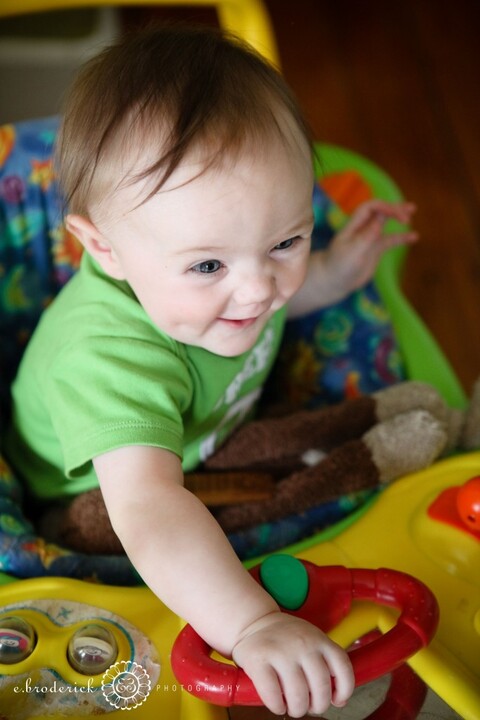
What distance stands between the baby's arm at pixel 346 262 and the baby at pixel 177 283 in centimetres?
23

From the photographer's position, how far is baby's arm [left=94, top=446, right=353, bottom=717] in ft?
1.67

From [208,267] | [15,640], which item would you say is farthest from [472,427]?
[15,640]

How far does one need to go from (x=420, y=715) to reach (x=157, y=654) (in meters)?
0.18

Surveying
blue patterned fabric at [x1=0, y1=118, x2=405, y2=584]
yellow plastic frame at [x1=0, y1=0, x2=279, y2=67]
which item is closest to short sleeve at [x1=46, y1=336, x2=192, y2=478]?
blue patterned fabric at [x1=0, y1=118, x2=405, y2=584]

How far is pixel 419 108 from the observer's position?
60.2 inches

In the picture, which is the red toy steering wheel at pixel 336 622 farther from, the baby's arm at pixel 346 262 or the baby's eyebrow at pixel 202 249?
the baby's arm at pixel 346 262

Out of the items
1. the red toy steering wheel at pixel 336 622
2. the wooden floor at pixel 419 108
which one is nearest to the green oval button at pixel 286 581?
the red toy steering wheel at pixel 336 622

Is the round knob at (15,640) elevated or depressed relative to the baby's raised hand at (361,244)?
depressed

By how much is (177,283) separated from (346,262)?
1.11ft

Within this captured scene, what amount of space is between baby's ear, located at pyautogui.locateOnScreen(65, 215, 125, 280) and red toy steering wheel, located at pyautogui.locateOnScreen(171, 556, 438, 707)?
0.26 metres

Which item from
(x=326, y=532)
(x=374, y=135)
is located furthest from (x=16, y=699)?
(x=374, y=135)

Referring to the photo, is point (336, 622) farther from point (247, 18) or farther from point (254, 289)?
point (247, 18)

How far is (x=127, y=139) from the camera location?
596 millimetres

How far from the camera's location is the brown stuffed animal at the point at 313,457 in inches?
29.8
